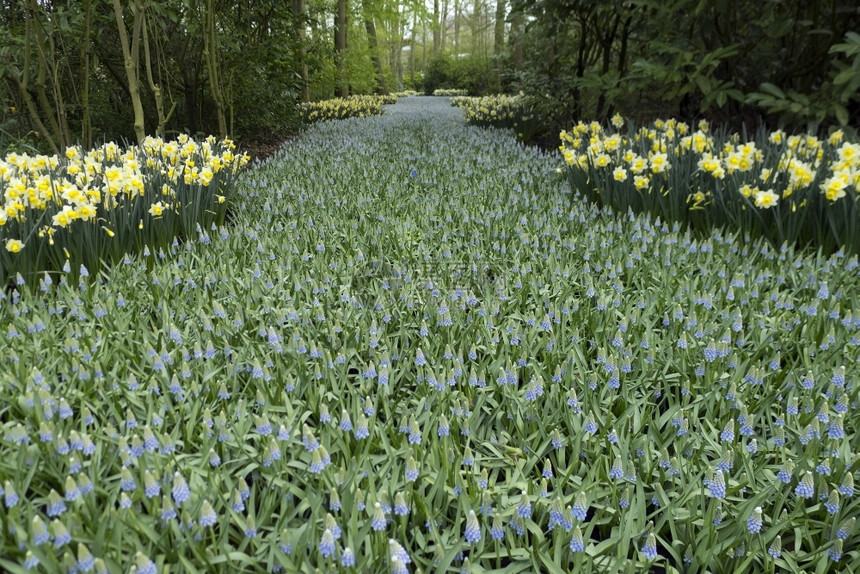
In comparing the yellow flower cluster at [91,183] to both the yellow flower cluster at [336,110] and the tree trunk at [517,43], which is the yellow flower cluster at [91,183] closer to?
the yellow flower cluster at [336,110]

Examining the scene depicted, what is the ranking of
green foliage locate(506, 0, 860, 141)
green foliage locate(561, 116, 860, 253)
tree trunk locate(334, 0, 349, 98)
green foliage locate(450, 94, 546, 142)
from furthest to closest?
tree trunk locate(334, 0, 349, 98) → green foliage locate(450, 94, 546, 142) → green foliage locate(506, 0, 860, 141) → green foliage locate(561, 116, 860, 253)

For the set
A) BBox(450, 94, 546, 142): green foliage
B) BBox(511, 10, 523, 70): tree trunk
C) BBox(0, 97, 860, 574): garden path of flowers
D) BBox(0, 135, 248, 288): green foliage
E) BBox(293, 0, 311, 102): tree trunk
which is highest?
BBox(511, 10, 523, 70): tree trunk

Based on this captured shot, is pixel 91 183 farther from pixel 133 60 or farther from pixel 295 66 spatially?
pixel 295 66

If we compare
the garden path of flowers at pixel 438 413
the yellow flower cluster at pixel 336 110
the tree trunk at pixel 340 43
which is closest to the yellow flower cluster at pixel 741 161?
the garden path of flowers at pixel 438 413

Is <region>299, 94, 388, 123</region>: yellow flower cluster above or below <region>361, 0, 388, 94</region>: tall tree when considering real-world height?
below

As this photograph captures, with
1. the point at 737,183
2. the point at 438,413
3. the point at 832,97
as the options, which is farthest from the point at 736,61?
the point at 438,413

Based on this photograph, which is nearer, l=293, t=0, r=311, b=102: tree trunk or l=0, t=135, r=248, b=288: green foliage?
l=0, t=135, r=248, b=288: green foliage

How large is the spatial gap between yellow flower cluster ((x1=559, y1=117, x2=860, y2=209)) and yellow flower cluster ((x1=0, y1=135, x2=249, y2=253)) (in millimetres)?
2841

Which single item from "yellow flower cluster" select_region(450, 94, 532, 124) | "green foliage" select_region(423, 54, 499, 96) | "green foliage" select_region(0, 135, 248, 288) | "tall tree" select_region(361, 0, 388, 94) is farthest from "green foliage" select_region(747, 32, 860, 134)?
"green foliage" select_region(423, 54, 499, 96)

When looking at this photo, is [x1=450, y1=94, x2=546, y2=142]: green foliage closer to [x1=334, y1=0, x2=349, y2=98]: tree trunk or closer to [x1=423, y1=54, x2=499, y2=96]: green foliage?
[x1=334, y1=0, x2=349, y2=98]: tree trunk

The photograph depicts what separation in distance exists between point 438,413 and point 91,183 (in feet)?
8.83

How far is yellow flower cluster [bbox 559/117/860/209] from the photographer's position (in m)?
3.03

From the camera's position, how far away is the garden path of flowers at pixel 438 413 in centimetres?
122

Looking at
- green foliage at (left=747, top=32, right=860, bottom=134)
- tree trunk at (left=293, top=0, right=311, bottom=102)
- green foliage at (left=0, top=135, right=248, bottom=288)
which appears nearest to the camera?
green foliage at (left=0, top=135, right=248, bottom=288)
